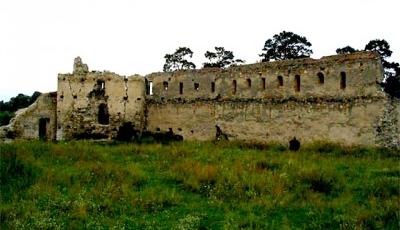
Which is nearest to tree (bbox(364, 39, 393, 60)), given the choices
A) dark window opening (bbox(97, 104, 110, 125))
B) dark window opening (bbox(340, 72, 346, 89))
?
dark window opening (bbox(340, 72, 346, 89))

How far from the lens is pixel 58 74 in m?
35.4

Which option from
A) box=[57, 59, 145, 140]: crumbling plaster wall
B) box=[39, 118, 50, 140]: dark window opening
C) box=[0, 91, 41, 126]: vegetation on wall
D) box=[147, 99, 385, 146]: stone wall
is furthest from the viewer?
box=[0, 91, 41, 126]: vegetation on wall

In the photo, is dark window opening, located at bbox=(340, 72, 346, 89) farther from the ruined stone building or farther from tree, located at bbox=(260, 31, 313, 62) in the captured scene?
tree, located at bbox=(260, 31, 313, 62)

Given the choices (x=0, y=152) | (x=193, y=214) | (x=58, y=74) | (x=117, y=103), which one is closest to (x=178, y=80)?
(x=117, y=103)

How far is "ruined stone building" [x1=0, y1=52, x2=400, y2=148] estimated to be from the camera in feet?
89.6

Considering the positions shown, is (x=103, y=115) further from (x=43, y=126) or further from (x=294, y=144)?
(x=294, y=144)

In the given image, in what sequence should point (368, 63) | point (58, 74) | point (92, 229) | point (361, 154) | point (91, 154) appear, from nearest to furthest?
1. point (92, 229)
2. point (91, 154)
3. point (361, 154)
4. point (368, 63)
5. point (58, 74)

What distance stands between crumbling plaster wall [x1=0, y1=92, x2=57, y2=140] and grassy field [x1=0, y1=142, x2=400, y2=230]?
1246 centimetres

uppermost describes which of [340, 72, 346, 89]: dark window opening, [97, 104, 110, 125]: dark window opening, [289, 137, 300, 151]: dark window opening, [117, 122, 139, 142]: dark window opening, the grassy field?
[340, 72, 346, 89]: dark window opening

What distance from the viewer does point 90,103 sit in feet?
115

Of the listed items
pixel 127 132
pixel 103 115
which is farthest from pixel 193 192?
pixel 103 115

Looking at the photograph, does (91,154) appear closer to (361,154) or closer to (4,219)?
(4,219)

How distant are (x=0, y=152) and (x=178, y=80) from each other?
55.7ft

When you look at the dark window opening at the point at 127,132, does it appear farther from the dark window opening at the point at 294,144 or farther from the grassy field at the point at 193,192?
the grassy field at the point at 193,192
